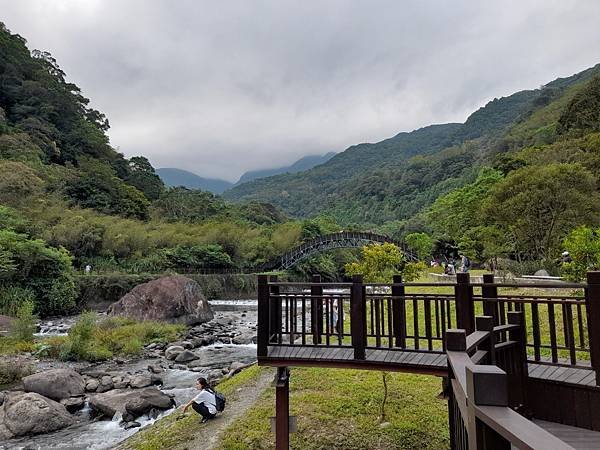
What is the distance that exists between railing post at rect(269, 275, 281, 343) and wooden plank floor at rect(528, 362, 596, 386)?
308 centimetres

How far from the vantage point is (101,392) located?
10773 mm

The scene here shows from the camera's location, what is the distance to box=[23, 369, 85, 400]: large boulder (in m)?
9.95

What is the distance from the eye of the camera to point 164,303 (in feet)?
63.9

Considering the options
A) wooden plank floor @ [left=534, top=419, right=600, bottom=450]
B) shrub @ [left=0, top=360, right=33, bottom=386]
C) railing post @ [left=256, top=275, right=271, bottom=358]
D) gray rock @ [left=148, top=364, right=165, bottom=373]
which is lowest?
gray rock @ [left=148, top=364, right=165, bottom=373]

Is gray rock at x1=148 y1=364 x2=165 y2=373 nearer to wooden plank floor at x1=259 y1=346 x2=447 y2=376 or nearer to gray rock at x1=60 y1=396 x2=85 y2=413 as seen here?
gray rock at x1=60 y1=396 x2=85 y2=413

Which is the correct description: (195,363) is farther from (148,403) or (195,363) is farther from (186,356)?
(148,403)

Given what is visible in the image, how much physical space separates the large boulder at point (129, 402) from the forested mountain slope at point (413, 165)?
44435mm

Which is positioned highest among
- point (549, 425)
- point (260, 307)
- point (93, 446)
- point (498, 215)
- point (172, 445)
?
point (498, 215)

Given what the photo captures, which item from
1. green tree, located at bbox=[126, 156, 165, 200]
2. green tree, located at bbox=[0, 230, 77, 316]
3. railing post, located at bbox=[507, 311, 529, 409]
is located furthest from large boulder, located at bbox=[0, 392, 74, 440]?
green tree, located at bbox=[126, 156, 165, 200]

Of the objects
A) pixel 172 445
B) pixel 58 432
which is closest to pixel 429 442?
pixel 172 445

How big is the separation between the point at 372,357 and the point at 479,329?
2.61 m

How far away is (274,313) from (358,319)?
1.22 metres

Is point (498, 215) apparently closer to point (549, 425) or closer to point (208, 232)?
point (549, 425)

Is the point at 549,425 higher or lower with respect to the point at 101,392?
higher
